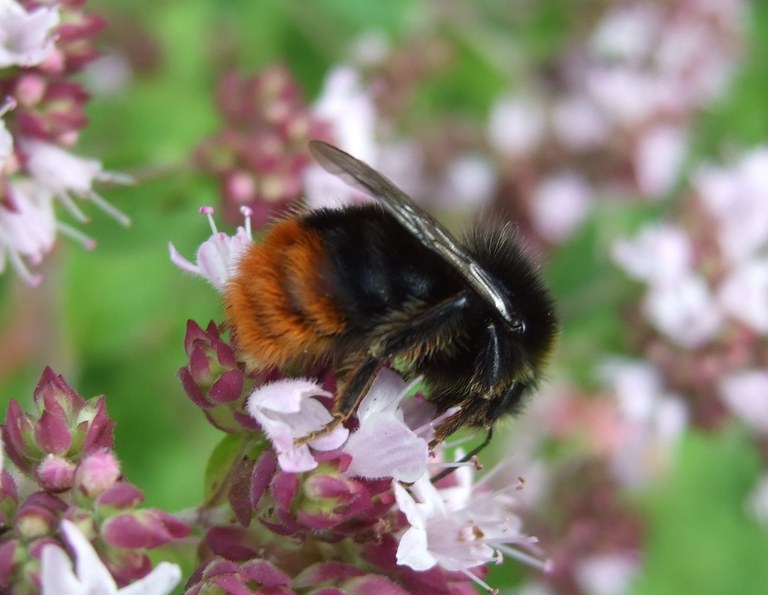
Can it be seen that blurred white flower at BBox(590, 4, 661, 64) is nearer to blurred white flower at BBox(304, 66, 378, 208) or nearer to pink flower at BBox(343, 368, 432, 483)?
blurred white flower at BBox(304, 66, 378, 208)

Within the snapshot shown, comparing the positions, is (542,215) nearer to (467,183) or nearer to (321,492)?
(467,183)

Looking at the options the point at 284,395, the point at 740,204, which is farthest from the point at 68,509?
the point at 740,204

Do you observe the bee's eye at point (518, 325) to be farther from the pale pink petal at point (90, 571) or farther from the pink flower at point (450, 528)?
the pale pink petal at point (90, 571)

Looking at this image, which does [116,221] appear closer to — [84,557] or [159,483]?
[159,483]

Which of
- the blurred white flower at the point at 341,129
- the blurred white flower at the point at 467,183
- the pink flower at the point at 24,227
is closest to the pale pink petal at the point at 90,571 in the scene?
the pink flower at the point at 24,227

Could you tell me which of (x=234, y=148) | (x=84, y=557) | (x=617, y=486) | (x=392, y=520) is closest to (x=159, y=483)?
(x=234, y=148)

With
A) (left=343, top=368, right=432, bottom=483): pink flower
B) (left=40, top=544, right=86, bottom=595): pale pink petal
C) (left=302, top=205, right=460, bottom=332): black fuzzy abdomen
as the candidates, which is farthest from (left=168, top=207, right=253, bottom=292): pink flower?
(left=40, top=544, right=86, bottom=595): pale pink petal

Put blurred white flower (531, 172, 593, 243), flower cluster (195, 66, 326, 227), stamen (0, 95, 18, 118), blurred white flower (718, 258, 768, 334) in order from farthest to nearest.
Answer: blurred white flower (531, 172, 593, 243) < blurred white flower (718, 258, 768, 334) < flower cluster (195, 66, 326, 227) < stamen (0, 95, 18, 118)
